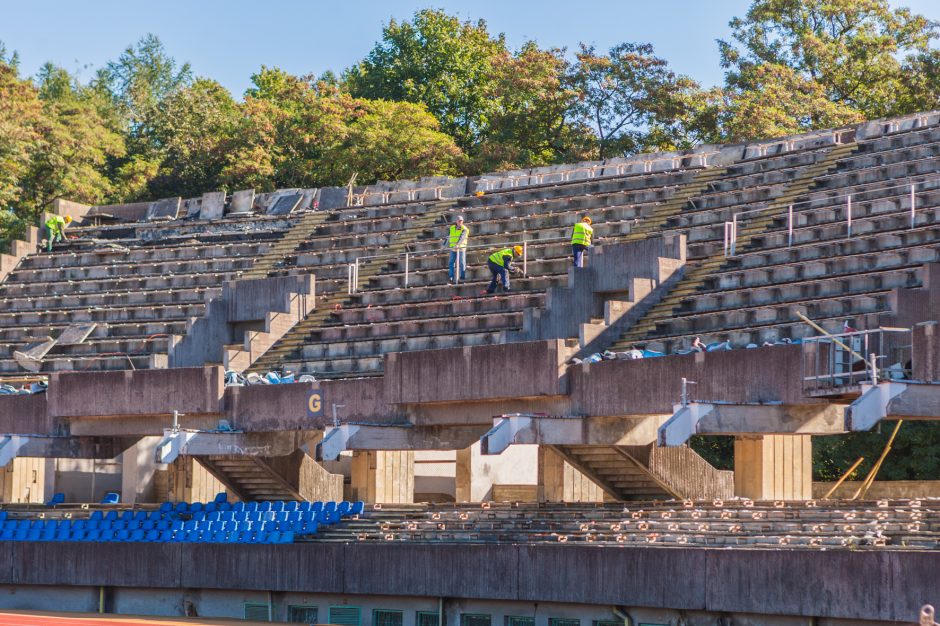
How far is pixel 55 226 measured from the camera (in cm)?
5072

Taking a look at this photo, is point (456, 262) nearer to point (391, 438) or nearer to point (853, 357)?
point (391, 438)

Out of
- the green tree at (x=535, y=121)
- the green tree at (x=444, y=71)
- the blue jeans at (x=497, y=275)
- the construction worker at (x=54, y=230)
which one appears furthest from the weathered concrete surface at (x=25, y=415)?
the green tree at (x=444, y=71)

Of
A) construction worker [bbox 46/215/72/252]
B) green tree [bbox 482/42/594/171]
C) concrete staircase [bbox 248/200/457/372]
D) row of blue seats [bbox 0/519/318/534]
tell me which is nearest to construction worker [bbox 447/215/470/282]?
concrete staircase [bbox 248/200/457/372]

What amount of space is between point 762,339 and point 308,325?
548 inches

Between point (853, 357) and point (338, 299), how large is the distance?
19.1m

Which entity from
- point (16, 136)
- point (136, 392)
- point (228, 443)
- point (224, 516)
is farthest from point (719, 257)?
point (16, 136)

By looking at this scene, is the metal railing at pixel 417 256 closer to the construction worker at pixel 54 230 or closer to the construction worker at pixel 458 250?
the construction worker at pixel 458 250

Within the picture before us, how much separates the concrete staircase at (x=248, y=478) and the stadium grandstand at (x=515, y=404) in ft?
0.23

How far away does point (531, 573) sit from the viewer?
25.8 metres

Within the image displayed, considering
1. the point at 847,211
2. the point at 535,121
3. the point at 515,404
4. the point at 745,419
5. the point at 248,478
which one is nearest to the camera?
the point at 745,419

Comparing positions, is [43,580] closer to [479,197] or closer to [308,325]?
[308,325]

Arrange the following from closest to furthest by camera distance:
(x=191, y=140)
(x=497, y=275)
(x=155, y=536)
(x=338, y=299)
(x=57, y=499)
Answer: (x=155, y=536)
(x=497, y=275)
(x=57, y=499)
(x=338, y=299)
(x=191, y=140)

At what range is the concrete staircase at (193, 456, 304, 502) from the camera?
1380 inches

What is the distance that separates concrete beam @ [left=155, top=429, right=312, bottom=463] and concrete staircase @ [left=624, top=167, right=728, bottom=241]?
9824 mm
